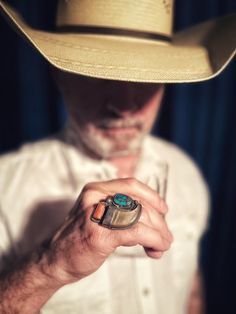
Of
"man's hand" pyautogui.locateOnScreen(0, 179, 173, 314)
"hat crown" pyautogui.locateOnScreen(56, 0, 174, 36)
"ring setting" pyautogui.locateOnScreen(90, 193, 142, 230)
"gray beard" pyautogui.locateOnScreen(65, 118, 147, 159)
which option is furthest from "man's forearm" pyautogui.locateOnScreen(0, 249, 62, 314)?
"hat crown" pyautogui.locateOnScreen(56, 0, 174, 36)

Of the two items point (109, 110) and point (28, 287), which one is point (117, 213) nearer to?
point (28, 287)

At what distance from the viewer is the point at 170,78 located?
0.63 meters

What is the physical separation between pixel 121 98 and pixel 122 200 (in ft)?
1.31

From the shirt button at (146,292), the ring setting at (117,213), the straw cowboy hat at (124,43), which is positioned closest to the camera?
the ring setting at (117,213)

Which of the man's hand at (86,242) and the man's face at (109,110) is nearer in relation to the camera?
the man's hand at (86,242)

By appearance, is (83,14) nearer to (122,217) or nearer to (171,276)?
(122,217)

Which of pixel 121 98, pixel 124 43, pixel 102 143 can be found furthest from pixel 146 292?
pixel 124 43

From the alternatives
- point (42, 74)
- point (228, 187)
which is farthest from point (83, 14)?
point (228, 187)

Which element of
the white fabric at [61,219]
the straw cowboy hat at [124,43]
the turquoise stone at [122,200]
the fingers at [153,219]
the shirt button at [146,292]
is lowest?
the shirt button at [146,292]

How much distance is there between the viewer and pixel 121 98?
0.85 meters

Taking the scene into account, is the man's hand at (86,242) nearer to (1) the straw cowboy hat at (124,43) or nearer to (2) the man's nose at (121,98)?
(1) the straw cowboy hat at (124,43)

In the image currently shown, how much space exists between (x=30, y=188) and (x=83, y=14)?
55cm

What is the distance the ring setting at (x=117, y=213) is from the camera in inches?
20.0

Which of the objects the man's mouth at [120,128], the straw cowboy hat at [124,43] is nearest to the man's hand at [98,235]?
the straw cowboy hat at [124,43]
